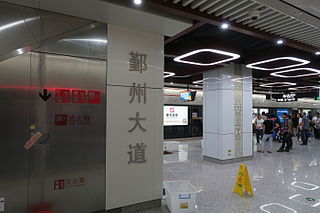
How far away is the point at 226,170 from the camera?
5684 millimetres

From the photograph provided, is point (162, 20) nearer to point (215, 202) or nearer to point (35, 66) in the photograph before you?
point (35, 66)

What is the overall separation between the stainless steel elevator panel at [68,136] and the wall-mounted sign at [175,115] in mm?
8973

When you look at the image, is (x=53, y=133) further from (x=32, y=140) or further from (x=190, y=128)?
(x=190, y=128)

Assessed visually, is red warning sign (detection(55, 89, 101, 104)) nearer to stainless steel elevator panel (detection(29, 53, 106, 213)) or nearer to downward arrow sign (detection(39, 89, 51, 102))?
stainless steel elevator panel (detection(29, 53, 106, 213))

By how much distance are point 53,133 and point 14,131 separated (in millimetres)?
465

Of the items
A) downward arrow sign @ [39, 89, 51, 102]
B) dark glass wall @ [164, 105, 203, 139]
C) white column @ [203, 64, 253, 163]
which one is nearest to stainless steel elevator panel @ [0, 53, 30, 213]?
downward arrow sign @ [39, 89, 51, 102]

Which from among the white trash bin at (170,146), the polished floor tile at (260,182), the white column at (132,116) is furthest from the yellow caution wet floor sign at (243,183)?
the white trash bin at (170,146)

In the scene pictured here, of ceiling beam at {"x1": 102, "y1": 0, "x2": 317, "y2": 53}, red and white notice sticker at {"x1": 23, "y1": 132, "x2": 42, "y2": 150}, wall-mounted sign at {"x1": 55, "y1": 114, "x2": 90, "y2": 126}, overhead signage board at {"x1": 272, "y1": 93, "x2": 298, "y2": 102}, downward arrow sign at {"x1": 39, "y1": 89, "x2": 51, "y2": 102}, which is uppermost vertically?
ceiling beam at {"x1": 102, "y1": 0, "x2": 317, "y2": 53}

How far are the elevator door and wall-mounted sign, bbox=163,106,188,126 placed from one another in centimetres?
900

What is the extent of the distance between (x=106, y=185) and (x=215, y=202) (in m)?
2.02

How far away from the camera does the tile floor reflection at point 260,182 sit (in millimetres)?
3455

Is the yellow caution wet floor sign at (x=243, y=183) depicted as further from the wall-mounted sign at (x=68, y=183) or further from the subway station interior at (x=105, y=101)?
the wall-mounted sign at (x=68, y=183)

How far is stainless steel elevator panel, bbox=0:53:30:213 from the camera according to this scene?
8.43 ft

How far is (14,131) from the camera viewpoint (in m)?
2.62
